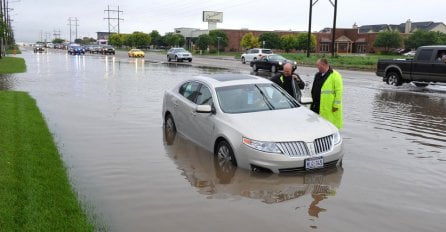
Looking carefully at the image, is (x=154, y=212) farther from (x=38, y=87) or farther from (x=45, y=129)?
(x=38, y=87)

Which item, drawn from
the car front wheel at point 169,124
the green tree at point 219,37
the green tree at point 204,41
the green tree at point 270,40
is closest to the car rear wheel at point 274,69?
the car front wheel at point 169,124

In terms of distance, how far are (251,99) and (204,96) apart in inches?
36.8

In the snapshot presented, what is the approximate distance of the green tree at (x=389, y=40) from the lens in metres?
85.4

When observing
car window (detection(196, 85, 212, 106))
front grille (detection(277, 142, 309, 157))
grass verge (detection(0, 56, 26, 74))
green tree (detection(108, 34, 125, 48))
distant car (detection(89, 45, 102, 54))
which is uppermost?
green tree (detection(108, 34, 125, 48))

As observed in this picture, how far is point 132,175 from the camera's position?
7414 mm

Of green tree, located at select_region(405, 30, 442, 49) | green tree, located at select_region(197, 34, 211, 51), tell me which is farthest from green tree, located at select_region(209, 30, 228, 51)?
green tree, located at select_region(405, 30, 442, 49)

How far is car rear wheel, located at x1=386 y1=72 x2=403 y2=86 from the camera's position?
2289 cm

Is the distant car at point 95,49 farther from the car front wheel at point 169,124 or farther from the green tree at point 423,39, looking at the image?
the car front wheel at point 169,124

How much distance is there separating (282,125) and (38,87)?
1560 cm

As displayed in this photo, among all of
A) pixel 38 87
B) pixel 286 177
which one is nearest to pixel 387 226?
pixel 286 177

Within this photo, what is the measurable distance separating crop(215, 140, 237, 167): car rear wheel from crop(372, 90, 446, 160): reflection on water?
3.60 m

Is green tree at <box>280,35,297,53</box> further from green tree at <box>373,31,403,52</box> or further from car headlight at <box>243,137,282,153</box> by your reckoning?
car headlight at <box>243,137,282,153</box>

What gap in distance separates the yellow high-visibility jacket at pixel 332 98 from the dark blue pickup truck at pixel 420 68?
1388cm

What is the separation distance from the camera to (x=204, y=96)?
8.88 m
